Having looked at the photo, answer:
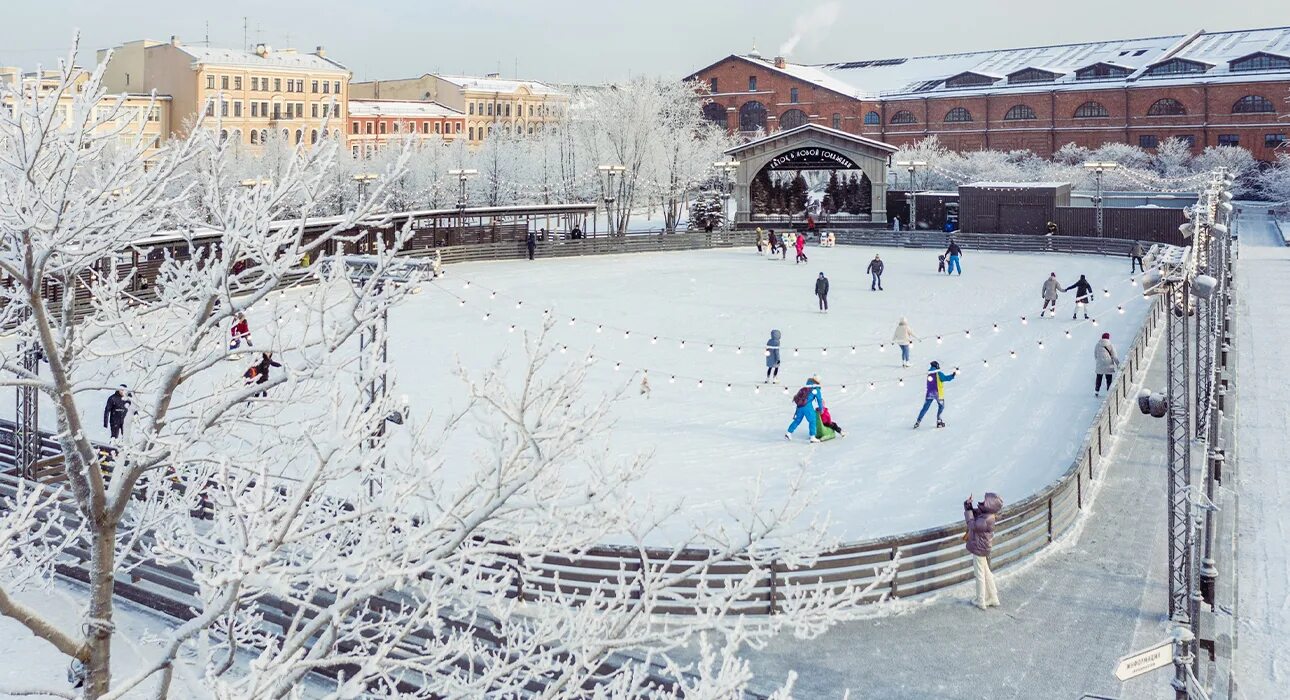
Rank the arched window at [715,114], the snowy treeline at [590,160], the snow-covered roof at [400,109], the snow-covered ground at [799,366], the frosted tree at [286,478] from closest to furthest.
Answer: the frosted tree at [286,478] < the snow-covered ground at [799,366] < the snowy treeline at [590,160] < the arched window at [715,114] < the snow-covered roof at [400,109]

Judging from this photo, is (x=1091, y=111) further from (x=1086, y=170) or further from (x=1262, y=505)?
(x=1262, y=505)

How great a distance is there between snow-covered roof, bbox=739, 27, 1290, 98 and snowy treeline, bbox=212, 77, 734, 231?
1096cm

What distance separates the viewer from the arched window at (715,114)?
253 feet

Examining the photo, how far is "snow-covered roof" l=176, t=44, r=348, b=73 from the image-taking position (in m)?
70.8

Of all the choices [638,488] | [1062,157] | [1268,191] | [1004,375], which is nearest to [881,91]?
[1062,157]

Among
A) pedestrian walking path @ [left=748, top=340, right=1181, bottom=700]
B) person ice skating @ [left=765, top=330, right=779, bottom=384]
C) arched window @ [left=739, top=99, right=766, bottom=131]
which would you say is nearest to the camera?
pedestrian walking path @ [left=748, top=340, right=1181, bottom=700]

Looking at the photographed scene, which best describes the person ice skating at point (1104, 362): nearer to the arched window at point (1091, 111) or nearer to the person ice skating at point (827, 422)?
the person ice skating at point (827, 422)

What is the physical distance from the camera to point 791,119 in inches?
2965

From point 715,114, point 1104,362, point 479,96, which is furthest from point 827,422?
point 479,96

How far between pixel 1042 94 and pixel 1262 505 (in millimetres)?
57687

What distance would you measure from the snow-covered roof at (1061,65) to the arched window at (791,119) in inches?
88.8

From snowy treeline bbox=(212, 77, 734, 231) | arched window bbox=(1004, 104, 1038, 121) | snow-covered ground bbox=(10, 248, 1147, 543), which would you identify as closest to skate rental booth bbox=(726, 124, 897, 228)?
snowy treeline bbox=(212, 77, 734, 231)

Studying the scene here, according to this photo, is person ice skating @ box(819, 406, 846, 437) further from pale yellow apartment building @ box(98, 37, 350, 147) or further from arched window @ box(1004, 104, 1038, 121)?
pale yellow apartment building @ box(98, 37, 350, 147)

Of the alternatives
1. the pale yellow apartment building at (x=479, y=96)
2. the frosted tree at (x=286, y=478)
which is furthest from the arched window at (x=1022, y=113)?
the frosted tree at (x=286, y=478)
